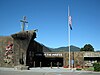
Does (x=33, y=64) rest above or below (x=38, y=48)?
below

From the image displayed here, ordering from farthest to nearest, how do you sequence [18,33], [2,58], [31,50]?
[31,50], [2,58], [18,33]

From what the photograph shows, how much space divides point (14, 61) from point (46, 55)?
43.3 feet

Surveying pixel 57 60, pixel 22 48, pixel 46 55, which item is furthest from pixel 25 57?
pixel 57 60

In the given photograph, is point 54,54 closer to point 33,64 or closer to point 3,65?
point 33,64

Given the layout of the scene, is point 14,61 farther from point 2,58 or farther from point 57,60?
point 57,60

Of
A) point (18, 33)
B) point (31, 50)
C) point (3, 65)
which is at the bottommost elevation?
point (3, 65)

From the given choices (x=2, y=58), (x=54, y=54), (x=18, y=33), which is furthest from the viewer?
(x=54, y=54)

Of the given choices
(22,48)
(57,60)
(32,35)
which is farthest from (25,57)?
(57,60)

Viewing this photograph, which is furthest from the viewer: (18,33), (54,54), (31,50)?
(54,54)

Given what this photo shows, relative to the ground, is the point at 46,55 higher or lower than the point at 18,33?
lower

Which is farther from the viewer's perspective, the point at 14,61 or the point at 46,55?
the point at 46,55

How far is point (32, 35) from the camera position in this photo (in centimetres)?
5112

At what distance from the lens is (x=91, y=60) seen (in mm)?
60562

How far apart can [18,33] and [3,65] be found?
31.0ft
